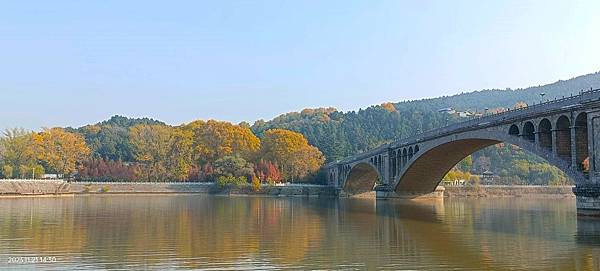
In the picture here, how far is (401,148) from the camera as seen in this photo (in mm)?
70812

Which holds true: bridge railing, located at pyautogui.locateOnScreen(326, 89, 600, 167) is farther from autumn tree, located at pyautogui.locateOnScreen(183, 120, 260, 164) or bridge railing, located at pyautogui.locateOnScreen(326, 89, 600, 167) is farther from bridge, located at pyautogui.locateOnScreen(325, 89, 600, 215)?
autumn tree, located at pyautogui.locateOnScreen(183, 120, 260, 164)

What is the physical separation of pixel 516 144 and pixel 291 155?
218ft

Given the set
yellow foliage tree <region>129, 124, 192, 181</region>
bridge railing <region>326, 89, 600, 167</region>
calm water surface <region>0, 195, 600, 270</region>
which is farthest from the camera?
yellow foliage tree <region>129, 124, 192, 181</region>

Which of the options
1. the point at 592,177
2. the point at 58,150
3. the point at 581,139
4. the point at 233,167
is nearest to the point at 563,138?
the point at 581,139

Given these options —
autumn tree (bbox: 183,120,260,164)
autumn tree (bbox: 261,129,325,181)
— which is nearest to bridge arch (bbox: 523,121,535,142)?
autumn tree (bbox: 261,129,325,181)

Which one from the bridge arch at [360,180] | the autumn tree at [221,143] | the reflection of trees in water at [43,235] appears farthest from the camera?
the autumn tree at [221,143]

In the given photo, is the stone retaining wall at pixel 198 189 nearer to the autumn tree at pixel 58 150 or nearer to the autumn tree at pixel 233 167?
the autumn tree at pixel 233 167

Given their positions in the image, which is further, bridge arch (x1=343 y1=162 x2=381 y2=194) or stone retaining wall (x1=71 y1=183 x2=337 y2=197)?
stone retaining wall (x1=71 y1=183 x2=337 y2=197)

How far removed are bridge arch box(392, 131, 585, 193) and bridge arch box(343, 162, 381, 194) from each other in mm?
19530

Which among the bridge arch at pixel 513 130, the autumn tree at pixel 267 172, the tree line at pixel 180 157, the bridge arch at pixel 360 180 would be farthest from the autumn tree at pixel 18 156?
the bridge arch at pixel 513 130

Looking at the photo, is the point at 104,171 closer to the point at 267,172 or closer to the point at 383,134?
the point at 267,172

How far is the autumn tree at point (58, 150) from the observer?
10244 centimetres

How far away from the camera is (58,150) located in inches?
4114

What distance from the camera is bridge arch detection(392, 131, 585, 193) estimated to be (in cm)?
4047
